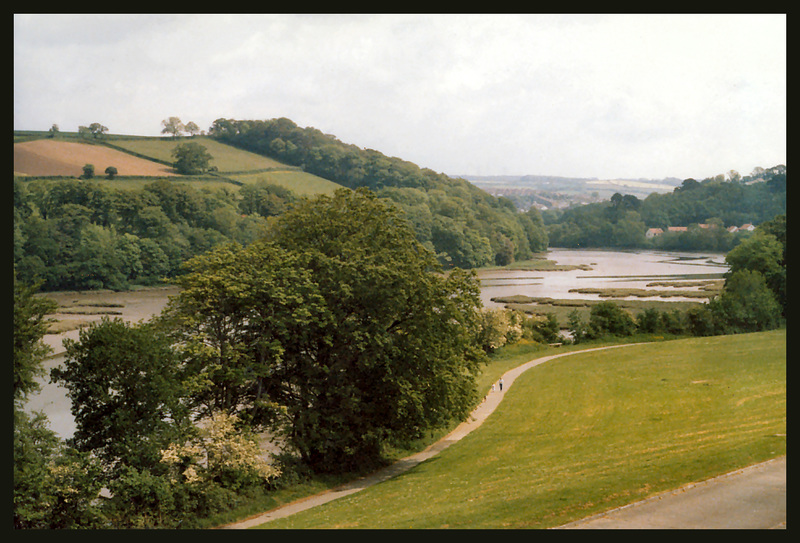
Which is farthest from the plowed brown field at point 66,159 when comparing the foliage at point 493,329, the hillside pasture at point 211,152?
the foliage at point 493,329

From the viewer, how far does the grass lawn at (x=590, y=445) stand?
1303 centimetres

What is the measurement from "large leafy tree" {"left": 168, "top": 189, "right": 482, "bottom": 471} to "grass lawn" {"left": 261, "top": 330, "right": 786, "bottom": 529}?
7.61ft

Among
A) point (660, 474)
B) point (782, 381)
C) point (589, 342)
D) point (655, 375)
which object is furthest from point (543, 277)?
point (660, 474)

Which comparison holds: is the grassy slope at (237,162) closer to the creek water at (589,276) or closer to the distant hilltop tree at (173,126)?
the distant hilltop tree at (173,126)

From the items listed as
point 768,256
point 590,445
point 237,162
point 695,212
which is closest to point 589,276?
point 695,212

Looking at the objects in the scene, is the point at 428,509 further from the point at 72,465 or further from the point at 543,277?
the point at 543,277

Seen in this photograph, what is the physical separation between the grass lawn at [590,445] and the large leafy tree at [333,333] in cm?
232

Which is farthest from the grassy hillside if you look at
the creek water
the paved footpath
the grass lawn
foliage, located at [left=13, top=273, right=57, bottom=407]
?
foliage, located at [left=13, top=273, right=57, bottom=407]

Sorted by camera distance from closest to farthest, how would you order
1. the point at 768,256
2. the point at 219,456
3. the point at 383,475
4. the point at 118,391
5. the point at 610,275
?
the point at 118,391 < the point at 219,456 < the point at 383,475 < the point at 768,256 < the point at 610,275

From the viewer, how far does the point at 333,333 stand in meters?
22.0

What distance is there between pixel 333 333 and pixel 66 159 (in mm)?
66974

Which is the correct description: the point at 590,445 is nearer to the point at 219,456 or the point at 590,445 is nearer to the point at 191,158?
the point at 219,456

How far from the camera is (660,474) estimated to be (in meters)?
A: 13.6

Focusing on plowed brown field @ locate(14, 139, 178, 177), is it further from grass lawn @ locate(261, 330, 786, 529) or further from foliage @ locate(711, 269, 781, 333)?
A: foliage @ locate(711, 269, 781, 333)
